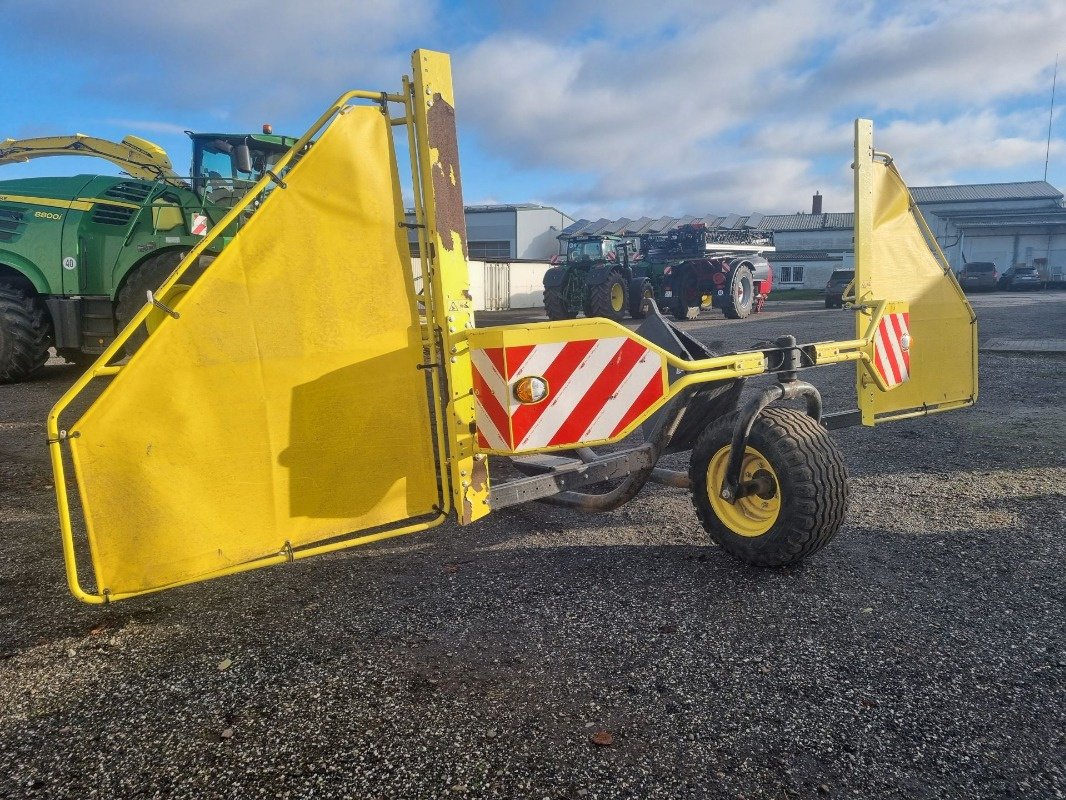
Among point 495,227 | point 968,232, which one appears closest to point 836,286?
point 968,232

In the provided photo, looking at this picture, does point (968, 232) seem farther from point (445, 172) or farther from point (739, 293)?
point (445, 172)

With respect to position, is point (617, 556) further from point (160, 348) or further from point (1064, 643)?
point (160, 348)

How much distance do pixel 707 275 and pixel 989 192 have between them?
38.2 metres

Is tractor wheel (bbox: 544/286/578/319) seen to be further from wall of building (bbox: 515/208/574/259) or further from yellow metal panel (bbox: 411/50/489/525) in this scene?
wall of building (bbox: 515/208/574/259)

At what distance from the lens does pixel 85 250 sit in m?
8.93

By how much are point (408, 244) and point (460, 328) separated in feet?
1.43

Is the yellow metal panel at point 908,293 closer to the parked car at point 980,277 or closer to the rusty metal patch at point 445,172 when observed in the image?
the rusty metal patch at point 445,172

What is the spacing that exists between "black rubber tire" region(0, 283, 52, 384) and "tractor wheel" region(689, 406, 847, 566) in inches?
351

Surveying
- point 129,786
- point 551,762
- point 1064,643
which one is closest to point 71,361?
point 129,786

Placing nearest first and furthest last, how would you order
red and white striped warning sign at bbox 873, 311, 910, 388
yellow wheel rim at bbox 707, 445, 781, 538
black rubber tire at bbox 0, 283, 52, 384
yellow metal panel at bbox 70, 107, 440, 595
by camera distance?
yellow metal panel at bbox 70, 107, 440, 595
yellow wheel rim at bbox 707, 445, 781, 538
red and white striped warning sign at bbox 873, 311, 910, 388
black rubber tire at bbox 0, 283, 52, 384

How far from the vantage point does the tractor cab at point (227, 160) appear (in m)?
9.22

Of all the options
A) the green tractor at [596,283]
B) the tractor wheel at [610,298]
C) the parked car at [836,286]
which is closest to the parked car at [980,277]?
the parked car at [836,286]

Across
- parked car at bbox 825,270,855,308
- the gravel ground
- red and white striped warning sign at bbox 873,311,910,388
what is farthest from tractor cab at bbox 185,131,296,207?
parked car at bbox 825,270,855,308

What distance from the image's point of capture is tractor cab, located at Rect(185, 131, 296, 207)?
9219mm
